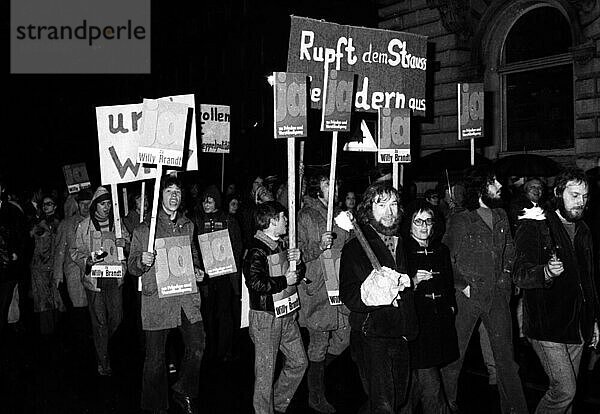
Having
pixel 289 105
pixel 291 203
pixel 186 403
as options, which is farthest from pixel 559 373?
pixel 289 105

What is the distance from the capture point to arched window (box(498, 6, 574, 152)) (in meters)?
14.9

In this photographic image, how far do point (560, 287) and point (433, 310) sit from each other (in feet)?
2.96

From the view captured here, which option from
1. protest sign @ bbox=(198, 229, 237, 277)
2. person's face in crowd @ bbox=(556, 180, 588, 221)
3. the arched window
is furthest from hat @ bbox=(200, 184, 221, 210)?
the arched window

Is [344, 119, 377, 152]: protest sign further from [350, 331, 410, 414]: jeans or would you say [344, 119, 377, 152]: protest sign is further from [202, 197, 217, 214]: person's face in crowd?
[350, 331, 410, 414]: jeans

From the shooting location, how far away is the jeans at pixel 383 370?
16.4 feet

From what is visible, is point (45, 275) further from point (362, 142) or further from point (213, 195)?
point (362, 142)

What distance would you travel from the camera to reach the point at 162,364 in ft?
21.1

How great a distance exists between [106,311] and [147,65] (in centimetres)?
2333

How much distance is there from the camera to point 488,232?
636 centimetres

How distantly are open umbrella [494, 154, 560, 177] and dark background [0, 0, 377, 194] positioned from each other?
417 cm

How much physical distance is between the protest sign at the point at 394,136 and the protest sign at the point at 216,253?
1.76m

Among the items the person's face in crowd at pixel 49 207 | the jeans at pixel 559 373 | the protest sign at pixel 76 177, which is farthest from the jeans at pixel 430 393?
the person's face in crowd at pixel 49 207

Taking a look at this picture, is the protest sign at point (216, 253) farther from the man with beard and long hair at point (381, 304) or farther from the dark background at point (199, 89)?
the dark background at point (199, 89)

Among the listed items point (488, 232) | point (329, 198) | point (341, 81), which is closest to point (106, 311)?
point (329, 198)
